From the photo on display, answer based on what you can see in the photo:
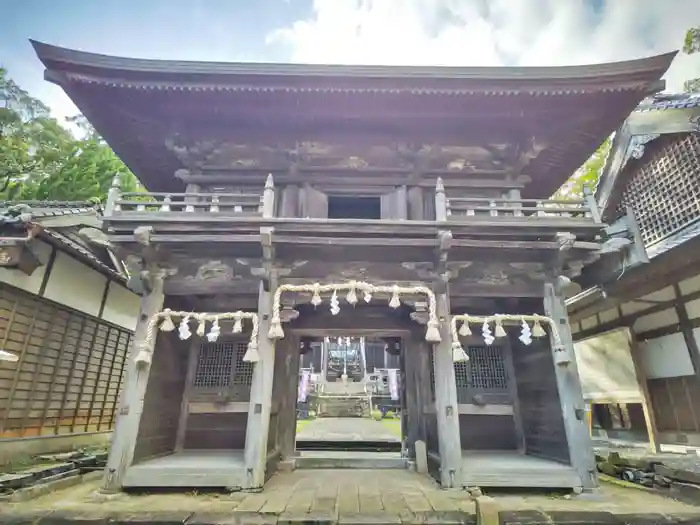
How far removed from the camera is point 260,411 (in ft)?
19.5

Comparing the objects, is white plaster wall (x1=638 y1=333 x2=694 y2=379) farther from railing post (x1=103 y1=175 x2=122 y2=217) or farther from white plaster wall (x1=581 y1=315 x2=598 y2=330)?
railing post (x1=103 y1=175 x2=122 y2=217)

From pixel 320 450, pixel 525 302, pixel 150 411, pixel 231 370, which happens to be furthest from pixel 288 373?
pixel 525 302

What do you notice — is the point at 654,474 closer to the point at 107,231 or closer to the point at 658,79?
the point at 658,79

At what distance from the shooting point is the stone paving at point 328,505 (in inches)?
170

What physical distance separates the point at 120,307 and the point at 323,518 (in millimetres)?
9636

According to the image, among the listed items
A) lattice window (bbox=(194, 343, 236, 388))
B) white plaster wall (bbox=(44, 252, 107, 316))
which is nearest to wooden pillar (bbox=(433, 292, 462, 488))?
lattice window (bbox=(194, 343, 236, 388))

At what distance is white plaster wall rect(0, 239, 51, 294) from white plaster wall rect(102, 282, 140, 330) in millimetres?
2377

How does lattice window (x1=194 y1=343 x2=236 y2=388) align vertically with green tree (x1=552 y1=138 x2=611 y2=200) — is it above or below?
below

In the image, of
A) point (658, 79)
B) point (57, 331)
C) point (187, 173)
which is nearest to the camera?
point (658, 79)

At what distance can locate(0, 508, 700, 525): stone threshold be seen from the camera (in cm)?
424

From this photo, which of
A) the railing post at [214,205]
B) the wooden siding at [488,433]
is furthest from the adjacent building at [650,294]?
the railing post at [214,205]

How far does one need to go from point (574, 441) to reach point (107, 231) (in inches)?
324

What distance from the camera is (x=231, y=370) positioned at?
7.87m

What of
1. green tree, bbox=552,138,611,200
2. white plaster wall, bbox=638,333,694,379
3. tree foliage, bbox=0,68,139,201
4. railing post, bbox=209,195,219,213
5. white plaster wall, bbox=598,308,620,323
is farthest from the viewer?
green tree, bbox=552,138,611,200
